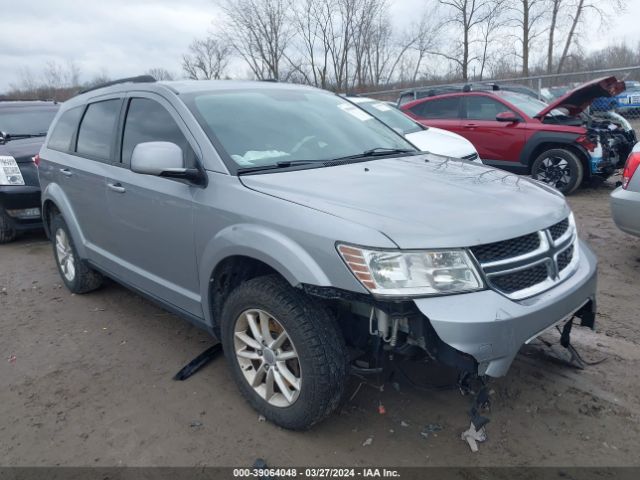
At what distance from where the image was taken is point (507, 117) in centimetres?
807

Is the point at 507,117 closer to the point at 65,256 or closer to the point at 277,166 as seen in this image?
the point at 277,166

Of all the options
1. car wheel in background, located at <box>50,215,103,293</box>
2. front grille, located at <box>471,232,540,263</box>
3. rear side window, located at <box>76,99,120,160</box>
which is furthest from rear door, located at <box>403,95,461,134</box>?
front grille, located at <box>471,232,540,263</box>

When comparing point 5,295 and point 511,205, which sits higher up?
point 511,205

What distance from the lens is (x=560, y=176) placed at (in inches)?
314

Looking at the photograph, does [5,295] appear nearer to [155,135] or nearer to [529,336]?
[155,135]

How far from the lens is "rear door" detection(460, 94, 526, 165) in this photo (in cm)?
825

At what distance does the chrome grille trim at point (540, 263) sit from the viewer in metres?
2.27

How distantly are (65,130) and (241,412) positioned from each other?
3.20m

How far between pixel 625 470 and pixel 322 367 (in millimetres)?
1448

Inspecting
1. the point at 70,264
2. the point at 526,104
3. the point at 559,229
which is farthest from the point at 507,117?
the point at 70,264

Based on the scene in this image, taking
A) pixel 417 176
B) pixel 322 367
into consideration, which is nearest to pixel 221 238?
pixel 322 367

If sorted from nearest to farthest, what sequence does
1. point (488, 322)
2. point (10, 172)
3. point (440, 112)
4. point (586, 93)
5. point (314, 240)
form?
point (488, 322) → point (314, 240) → point (10, 172) → point (586, 93) → point (440, 112)

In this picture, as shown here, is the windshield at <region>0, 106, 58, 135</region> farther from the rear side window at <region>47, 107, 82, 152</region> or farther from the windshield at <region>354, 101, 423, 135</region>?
the windshield at <region>354, 101, 423, 135</region>

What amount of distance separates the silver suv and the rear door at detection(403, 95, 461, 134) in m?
5.68
